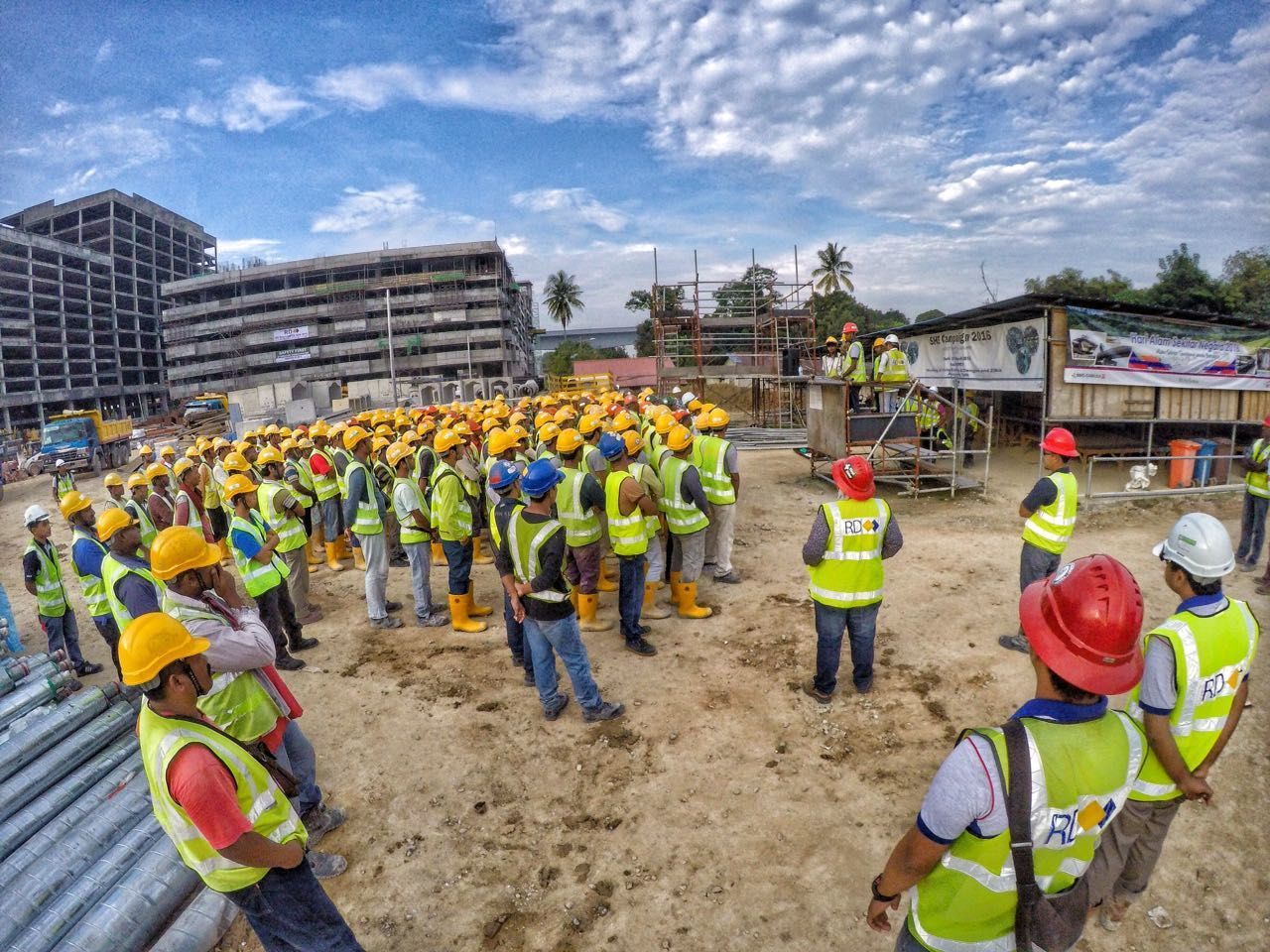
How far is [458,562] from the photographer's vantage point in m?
6.59

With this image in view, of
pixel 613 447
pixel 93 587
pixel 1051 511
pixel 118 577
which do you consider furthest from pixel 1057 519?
pixel 93 587

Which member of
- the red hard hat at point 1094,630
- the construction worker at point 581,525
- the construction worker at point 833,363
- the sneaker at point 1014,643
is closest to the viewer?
the red hard hat at point 1094,630

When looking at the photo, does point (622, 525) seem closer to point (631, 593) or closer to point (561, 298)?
point (631, 593)

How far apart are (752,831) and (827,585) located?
5.46ft

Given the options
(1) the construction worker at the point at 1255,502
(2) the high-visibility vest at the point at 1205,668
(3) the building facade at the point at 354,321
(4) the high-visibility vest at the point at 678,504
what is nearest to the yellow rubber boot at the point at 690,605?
(4) the high-visibility vest at the point at 678,504

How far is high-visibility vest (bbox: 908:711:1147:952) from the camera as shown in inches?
62.1

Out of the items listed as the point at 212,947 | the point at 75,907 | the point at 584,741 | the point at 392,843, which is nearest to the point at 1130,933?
the point at 584,741

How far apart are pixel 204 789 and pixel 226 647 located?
1.15 m

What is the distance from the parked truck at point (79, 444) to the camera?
76.2 feet

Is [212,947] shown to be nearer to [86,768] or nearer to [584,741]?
[86,768]

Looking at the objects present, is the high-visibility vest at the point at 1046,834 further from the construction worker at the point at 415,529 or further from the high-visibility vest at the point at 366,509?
the high-visibility vest at the point at 366,509

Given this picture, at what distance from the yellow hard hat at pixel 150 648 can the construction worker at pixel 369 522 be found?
4.68m

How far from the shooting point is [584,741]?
466 centimetres

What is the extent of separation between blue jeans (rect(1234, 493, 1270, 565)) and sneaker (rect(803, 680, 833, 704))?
19.0 ft
